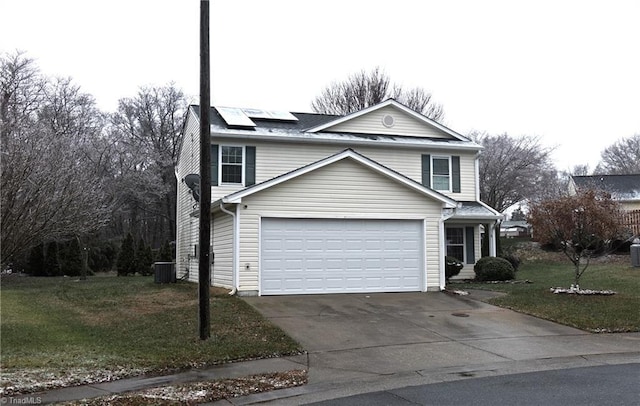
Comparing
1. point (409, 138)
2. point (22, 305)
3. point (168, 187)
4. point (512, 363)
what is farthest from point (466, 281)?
point (168, 187)

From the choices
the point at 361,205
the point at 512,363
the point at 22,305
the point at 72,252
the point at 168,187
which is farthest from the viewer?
the point at 168,187

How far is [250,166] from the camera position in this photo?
2048cm

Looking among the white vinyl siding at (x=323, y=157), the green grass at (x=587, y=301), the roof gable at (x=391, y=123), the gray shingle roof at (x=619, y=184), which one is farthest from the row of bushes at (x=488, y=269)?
the gray shingle roof at (x=619, y=184)

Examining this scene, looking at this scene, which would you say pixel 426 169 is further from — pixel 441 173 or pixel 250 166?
pixel 250 166

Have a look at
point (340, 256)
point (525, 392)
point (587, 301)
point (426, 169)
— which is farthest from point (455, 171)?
point (525, 392)

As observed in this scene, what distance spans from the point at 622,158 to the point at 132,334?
6293 cm

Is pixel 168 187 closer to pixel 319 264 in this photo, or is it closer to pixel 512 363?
pixel 319 264

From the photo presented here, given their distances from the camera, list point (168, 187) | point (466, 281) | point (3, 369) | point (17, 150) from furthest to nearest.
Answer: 1. point (168, 187)
2. point (466, 281)
3. point (17, 150)
4. point (3, 369)

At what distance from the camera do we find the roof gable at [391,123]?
22609 mm

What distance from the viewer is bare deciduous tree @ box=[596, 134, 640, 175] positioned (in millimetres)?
60344

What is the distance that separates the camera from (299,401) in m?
7.03

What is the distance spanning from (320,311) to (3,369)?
7.26 meters

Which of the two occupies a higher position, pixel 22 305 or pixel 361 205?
pixel 361 205

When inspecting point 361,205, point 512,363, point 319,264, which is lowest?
point 512,363
